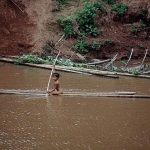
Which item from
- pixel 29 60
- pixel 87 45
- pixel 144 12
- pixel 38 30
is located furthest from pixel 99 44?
pixel 29 60

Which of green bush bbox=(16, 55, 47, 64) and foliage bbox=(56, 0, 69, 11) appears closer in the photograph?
green bush bbox=(16, 55, 47, 64)

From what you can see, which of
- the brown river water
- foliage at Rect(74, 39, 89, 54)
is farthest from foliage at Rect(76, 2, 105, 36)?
the brown river water

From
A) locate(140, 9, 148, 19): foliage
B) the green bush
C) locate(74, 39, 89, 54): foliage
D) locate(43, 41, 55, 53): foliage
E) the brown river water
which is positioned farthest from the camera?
locate(140, 9, 148, 19): foliage

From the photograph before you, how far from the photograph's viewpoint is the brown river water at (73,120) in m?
8.62

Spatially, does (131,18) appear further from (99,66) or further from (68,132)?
(68,132)

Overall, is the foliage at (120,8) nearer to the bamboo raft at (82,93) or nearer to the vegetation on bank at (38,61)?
the vegetation on bank at (38,61)

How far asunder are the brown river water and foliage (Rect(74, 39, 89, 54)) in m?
5.36

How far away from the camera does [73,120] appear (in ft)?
33.4

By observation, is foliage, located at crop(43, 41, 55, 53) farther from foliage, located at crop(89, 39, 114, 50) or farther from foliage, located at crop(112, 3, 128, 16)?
foliage, located at crop(112, 3, 128, 16)

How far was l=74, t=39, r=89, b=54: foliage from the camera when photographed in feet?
64.4

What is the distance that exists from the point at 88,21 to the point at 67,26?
3.48 ft

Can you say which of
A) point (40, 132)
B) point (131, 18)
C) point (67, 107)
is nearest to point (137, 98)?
point (67, 107)

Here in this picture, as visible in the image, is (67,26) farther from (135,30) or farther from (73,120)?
(73,120)

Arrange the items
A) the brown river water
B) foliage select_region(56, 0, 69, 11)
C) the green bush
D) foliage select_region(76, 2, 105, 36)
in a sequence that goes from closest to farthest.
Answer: the brown river water, the green bush, foliage select_region(76, 2, 105, 36), foliage select_region(56, 0, 69, 11)
